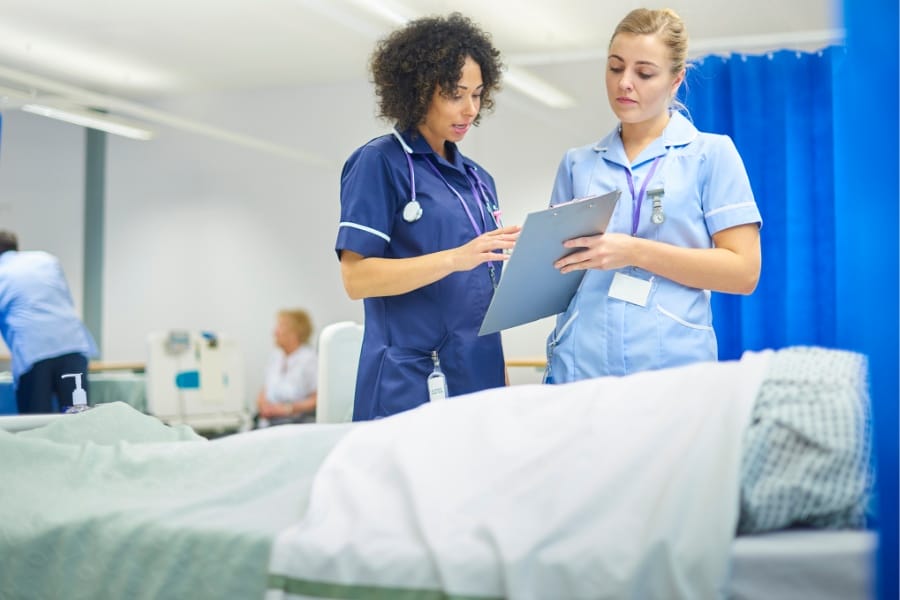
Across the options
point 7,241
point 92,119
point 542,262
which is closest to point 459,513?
point 542,262

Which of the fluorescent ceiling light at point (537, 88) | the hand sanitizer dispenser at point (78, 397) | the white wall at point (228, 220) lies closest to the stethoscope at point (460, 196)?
the hand sanitizer dispenser at point (78, 397)

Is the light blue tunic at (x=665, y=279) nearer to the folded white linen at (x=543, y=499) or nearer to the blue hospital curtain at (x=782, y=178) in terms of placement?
the folded white linen at (x=543, y=499)

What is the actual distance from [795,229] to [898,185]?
10.9 ft

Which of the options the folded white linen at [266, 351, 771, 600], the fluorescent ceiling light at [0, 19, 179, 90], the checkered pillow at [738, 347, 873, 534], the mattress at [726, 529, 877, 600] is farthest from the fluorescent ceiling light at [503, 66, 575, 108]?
the mattress at [726, 529, 877, 600]

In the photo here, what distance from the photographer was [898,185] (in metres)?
0.92

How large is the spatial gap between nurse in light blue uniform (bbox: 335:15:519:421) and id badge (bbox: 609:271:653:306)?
223 millimetres

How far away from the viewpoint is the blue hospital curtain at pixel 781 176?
4016 millimetres

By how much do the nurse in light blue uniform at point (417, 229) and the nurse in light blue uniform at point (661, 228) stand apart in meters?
0.22

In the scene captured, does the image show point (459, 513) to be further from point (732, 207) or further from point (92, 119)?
point (92, 119)

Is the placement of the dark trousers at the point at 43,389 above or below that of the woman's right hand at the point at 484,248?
below

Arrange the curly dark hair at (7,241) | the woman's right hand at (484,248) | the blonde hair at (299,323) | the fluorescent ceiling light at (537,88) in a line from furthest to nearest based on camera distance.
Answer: the blonde hair at (299,323)
the fluorescent ceiling light at (537,88)
the curly dark hair at (7,241)
the woman's right hand at (484,248)

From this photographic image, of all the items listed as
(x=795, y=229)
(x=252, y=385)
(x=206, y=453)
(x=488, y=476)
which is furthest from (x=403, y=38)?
(x=252, y=385)

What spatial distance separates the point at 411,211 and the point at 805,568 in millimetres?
1024

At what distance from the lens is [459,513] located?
40.6 inches
